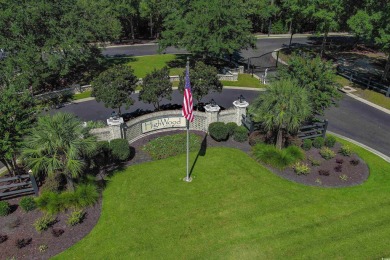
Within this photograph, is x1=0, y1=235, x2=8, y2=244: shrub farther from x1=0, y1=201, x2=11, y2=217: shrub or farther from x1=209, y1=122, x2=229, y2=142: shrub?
x1=209, y1=122, x2=229, y2=142: shrub

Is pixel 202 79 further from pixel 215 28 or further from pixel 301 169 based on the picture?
pixel 215 28

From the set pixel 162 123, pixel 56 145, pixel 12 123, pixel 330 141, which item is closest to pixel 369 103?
pixel 330 141

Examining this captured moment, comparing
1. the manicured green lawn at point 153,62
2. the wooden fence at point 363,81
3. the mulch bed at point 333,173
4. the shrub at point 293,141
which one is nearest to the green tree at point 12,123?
the mulch bed at point 333,173

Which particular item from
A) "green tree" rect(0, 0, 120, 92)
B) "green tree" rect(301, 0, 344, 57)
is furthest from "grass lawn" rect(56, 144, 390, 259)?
"green tree" rect(301, 0, 344, 57)

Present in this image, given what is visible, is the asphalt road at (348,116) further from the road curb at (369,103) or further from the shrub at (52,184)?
the shrub at (52,184)

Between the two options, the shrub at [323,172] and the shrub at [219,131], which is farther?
the shrub at [219,131]
